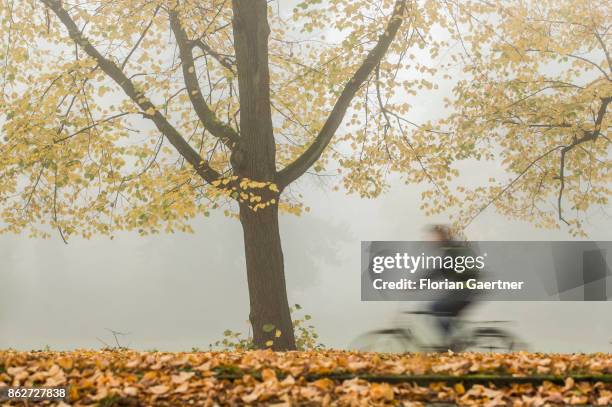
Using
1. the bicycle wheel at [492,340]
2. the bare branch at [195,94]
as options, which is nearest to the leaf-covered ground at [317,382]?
the bicycle wheel at [492,340]

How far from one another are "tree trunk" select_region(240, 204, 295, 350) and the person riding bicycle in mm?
2277

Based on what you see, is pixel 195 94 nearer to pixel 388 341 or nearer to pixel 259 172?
pixel 259 172

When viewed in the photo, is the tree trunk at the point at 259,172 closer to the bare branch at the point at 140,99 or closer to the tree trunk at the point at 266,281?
the tree trunk at the point at 266,281

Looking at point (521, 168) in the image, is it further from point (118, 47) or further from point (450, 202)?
point (118, 47)

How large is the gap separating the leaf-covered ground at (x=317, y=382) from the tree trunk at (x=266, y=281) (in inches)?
178

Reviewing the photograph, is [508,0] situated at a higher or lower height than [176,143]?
higher

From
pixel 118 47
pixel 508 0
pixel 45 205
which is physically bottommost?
pixel 45 205

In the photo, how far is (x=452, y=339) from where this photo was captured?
1048cm

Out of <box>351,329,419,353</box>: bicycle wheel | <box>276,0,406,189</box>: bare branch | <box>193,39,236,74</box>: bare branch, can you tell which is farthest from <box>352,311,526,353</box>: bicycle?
<box>193,39,236,74</box>: bare branch

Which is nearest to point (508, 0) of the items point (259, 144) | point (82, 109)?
point (259, 144)

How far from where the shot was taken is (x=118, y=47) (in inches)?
517

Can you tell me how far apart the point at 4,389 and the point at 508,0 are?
36.2 ft

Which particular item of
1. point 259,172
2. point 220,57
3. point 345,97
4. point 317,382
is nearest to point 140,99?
point 259,172

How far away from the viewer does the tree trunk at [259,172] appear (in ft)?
35.7
